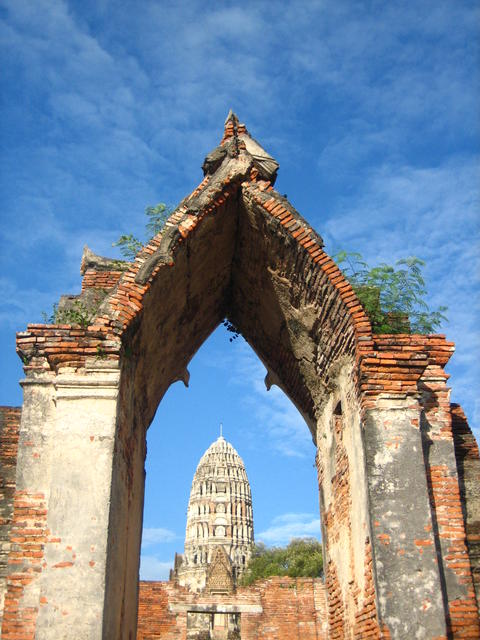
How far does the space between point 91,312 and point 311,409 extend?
3411 millimetres

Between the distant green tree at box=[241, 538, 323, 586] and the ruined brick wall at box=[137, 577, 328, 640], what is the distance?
22.9 m

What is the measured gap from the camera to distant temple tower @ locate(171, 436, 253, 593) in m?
56.8

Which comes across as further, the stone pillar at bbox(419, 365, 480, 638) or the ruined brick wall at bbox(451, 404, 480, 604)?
the ruined brick wall at bbox(451, 404, 480, 604)

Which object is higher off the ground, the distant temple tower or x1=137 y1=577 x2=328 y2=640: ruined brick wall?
the distant temple tower

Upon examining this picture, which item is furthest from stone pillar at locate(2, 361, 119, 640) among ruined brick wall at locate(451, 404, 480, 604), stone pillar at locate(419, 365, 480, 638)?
ruined brick wall at locate(451, 404, 480, 604)

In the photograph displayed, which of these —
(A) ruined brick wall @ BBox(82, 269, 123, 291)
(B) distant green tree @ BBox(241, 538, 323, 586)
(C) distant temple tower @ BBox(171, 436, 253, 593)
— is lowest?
(A) ruined brick wall @ BBox(82, 269, 123, 291)

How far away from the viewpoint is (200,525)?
190 ft

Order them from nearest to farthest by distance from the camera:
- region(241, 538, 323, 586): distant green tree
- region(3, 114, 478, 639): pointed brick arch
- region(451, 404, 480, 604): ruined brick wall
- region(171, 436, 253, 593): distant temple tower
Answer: region(3, 114, 478, 639): pointed brick arch, region(451, 404, 480, 604): ruined brick wall, region(241, 538, 323, 586): distant green tree, region(171, 436, 253, 593): distant temple tower

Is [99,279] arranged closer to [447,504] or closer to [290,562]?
[447,504]

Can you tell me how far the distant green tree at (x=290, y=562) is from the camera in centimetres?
4544

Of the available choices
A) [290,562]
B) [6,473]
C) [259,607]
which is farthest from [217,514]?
[6,473]

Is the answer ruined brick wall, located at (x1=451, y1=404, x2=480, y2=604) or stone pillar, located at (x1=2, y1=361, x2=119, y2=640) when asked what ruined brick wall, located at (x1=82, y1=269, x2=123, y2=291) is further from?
ruined brick wall, located at (x1=451, y1=404, x2=480, y2=604)

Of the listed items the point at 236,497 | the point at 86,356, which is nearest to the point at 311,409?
the point at 86,356

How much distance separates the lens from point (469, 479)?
285 inches
